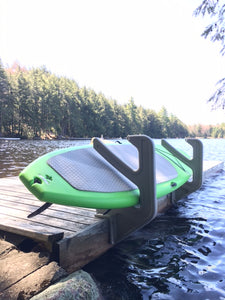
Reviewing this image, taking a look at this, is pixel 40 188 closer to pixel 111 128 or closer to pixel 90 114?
pixel 90 114

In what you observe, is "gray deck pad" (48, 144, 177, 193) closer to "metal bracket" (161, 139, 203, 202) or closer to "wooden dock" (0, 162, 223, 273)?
"wooden dock" (0, 162, 223, 273)

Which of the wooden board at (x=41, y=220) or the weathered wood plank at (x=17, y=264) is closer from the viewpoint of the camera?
the weathered wood plank at (x=17, y=264)

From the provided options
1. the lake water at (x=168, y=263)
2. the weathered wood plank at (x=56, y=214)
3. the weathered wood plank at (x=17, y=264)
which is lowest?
the lake water at (x=168, y=263)

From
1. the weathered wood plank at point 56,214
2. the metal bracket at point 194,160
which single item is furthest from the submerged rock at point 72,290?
the metal bracket at point 194,160

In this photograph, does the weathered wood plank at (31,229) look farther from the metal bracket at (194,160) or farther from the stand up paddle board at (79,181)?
the metal bracket at (194,160)

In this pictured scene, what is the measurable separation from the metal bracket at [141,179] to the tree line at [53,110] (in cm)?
3979

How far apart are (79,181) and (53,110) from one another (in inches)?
1825

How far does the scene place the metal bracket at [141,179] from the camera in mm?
2432

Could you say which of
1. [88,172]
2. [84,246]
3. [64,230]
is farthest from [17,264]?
[88,172]

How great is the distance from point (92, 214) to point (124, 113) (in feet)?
221

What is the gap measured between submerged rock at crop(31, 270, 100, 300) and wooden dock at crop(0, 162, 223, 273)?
264mm

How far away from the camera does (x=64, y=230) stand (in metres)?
2.43

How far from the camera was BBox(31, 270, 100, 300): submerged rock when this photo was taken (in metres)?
1.69

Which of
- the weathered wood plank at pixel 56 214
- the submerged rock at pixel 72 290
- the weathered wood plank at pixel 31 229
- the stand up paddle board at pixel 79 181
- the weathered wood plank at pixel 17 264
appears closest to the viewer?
the submerged rock at pixel 72 290
